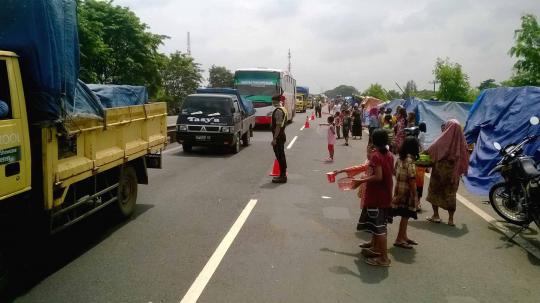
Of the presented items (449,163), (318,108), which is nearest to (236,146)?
(449,163)

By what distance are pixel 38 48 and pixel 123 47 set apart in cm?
2724

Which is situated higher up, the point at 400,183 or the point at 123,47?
the point at 123,47

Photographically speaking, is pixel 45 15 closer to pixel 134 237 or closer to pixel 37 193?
pixel 37 193

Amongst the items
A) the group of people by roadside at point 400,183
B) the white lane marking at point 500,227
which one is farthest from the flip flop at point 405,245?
the white lane marking at point 500,227

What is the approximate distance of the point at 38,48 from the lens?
471 centimetres

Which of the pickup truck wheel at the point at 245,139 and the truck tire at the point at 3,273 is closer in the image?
the truck tire at the point at 3,273

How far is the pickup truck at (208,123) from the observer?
51.8 ft

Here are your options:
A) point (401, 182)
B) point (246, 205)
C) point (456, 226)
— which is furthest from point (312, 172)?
point (401, 182)

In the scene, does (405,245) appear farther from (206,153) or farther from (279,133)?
(206,153)

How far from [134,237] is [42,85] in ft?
8.14

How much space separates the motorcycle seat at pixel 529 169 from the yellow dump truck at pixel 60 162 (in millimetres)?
5828

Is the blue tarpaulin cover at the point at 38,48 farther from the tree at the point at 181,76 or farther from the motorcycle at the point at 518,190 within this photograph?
the tree at the point at 181,76

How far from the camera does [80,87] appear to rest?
5977 mm

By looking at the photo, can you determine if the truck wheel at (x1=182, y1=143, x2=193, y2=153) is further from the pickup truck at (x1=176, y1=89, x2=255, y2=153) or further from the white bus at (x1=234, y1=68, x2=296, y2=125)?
the white bus at (x1=234, y1=68, x2=296, y2=125)
